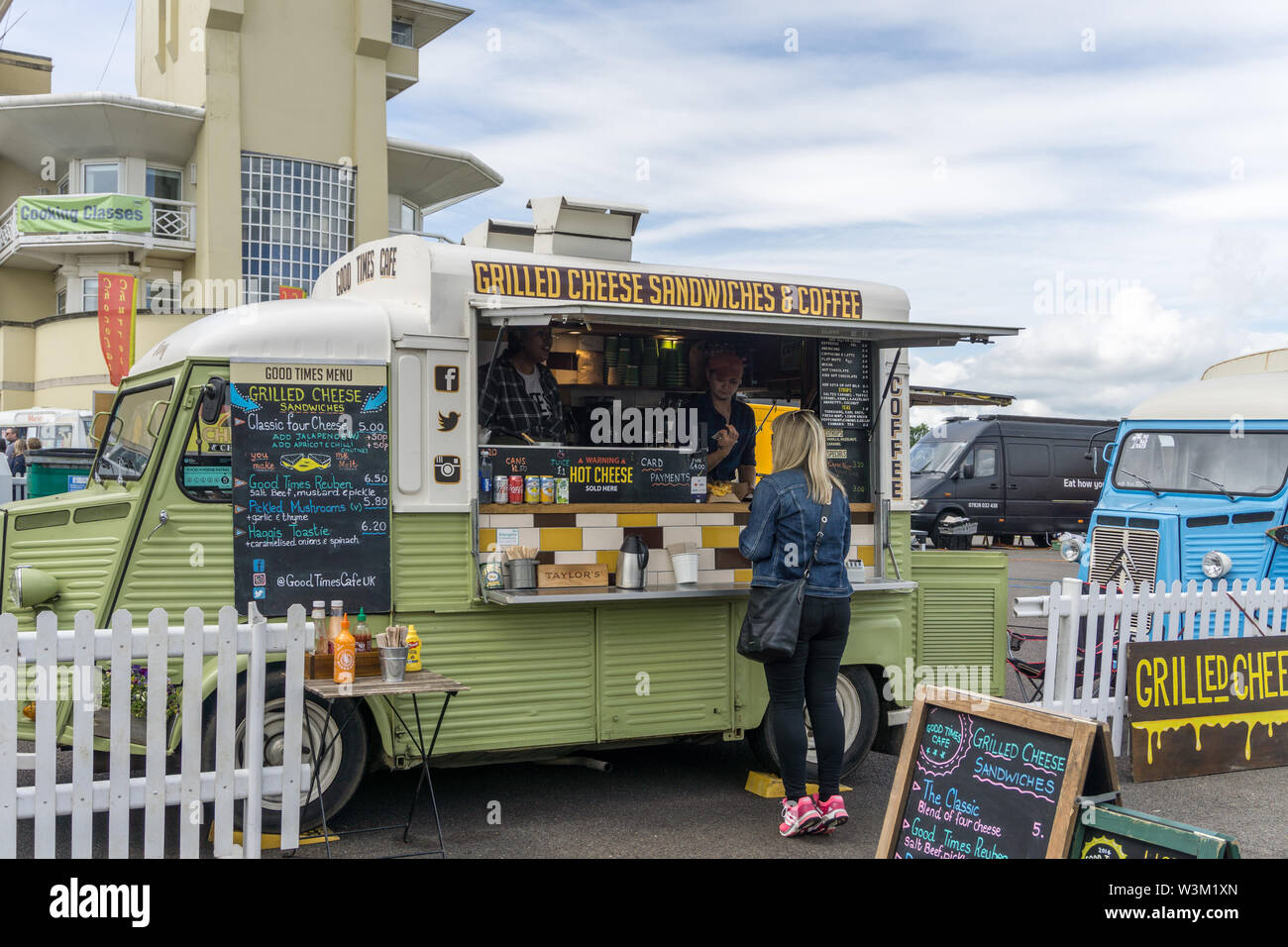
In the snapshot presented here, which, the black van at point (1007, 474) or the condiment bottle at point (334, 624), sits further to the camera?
the black van at point (1007, 474)

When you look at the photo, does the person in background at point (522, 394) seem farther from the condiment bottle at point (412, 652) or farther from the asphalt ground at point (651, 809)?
the asphalt ground at point (651, 809)

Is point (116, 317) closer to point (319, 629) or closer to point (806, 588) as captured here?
point (319, 629)

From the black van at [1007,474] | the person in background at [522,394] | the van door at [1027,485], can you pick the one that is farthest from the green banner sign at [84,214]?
the person in background at [522,394]

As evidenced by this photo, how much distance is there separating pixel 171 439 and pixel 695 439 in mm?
3419

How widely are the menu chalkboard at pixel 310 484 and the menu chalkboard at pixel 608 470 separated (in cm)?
70

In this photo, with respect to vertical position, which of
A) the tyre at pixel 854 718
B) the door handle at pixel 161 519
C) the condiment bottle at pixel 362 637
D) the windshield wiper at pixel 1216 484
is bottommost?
the tyre at pixel 854 718

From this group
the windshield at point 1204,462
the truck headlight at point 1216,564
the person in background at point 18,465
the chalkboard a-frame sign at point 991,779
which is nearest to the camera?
the chalkboard a-frame sign at point 991,779

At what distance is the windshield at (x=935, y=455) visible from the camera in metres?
23.1

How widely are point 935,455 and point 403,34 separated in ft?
63.3

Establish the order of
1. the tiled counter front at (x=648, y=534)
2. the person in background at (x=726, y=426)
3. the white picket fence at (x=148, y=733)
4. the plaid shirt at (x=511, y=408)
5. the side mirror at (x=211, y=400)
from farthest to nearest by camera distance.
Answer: the person in background at (x=726, y=426) < the plaid shirt at (x=511, y=408) < the tiled counter front at (x=648, y=534) < the side mirror at (x=211, y=400) < the white picket fence at (x=148, y=733)

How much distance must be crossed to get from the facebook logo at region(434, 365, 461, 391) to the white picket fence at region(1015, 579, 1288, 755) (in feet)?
11.7

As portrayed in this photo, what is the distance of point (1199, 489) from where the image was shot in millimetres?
9438

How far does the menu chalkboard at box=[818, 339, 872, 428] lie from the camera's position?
23.5 ft
